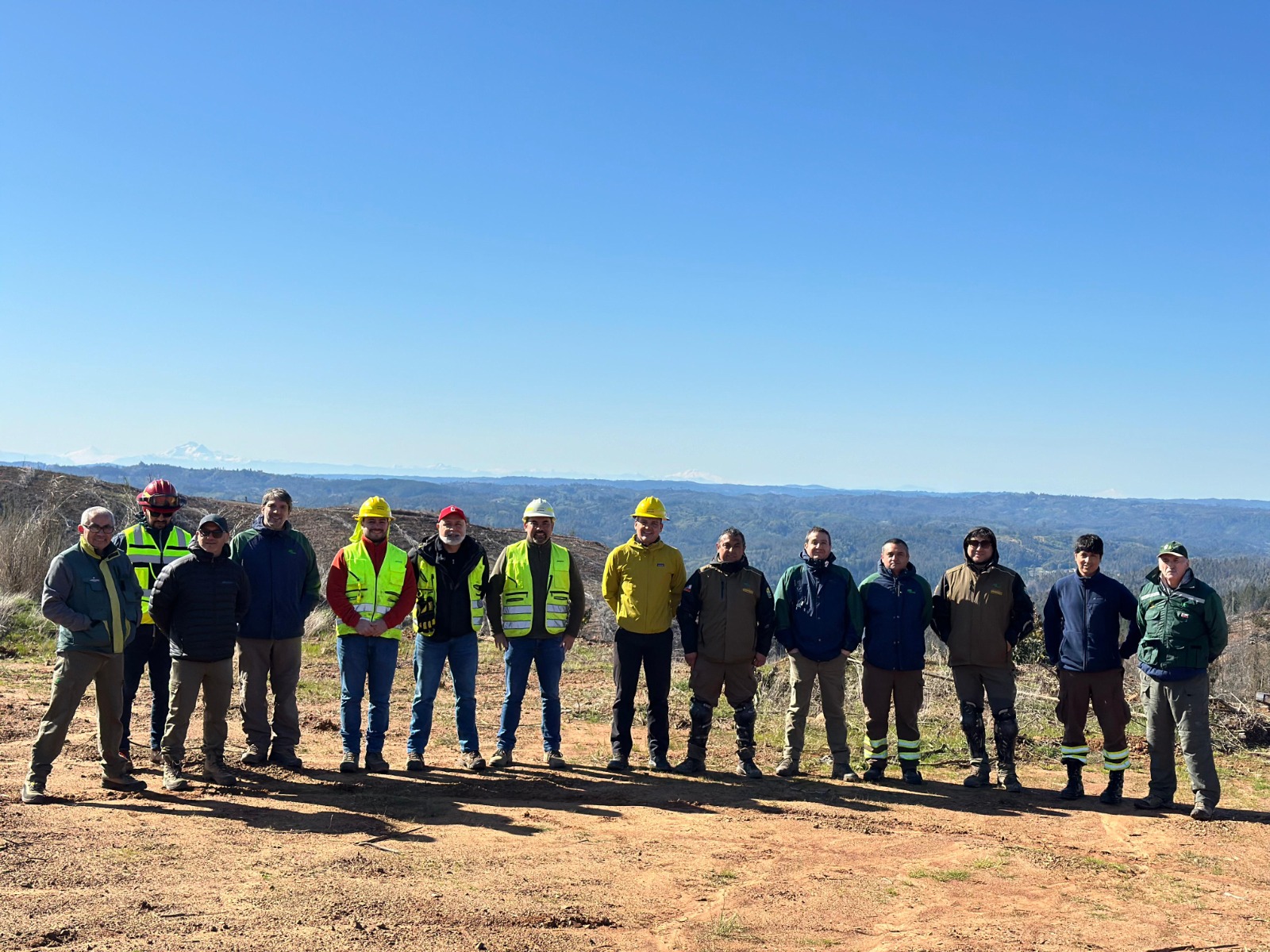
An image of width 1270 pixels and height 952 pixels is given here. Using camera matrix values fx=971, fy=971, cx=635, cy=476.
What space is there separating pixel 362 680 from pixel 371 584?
79cm

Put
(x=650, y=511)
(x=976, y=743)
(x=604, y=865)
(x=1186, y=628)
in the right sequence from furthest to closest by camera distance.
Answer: (x=650, y=511) → (x=976, y=743) → (x=1186, y=628) → (x=604, y=865)

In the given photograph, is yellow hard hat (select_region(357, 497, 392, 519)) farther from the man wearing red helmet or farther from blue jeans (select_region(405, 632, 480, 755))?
the man wearing red helmet

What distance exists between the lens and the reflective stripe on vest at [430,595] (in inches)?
299

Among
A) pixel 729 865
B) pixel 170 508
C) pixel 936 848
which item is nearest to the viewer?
pixel 729 865

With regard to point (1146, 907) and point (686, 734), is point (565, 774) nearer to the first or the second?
point (686, 734)

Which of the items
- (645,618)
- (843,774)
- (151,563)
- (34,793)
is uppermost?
(151,563)

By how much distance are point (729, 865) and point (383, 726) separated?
319cm

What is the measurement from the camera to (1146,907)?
530 cm

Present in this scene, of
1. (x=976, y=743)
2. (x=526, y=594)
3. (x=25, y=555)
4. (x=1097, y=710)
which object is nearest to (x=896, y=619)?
(x=976, y=743)

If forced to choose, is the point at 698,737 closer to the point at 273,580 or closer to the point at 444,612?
the point at 444,612

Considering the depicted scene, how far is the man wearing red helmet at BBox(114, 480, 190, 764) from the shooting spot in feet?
23.7

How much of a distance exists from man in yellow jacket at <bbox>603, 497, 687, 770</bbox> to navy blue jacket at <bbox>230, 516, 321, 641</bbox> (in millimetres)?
2438

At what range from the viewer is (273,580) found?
7492 millimetres

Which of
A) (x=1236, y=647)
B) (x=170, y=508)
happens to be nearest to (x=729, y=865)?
(x=170, y=508)
